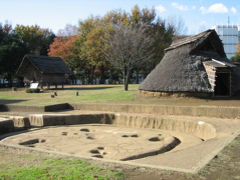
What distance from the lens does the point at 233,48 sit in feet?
204

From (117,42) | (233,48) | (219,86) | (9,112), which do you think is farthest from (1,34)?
(233,48)

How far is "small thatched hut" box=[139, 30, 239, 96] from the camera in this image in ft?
54.2

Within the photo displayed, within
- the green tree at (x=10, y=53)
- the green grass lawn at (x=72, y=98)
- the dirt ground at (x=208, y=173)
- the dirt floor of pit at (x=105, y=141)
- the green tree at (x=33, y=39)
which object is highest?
the green tree at (x=33, y=39)

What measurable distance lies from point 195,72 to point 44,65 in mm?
20279

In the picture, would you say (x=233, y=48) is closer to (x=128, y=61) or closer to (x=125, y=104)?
(x=128, y=61)

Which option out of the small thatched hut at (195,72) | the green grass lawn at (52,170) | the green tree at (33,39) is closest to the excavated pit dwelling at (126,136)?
the green grass lawn at (52,170)

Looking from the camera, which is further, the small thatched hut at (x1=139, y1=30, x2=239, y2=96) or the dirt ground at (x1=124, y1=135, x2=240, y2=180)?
the small thatched hut at (x1=139, y1=30, x2=239, y2=96)

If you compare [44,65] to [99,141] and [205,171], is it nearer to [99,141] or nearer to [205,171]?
[99,141]

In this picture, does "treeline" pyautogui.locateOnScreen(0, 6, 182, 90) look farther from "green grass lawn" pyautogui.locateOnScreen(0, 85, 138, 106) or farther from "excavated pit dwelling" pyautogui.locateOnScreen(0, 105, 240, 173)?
"excavated pit dwelling" pyautogui.locateOnScreen(0, 105, 240, 173)

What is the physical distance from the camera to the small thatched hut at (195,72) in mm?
16516

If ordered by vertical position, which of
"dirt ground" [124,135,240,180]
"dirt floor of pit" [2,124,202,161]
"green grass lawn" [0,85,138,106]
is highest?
"green grass lawn" [0,85,138,106]

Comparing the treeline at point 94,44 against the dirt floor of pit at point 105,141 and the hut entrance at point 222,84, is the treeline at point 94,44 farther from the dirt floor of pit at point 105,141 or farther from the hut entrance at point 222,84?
the dirt floor of pit at point 105,141

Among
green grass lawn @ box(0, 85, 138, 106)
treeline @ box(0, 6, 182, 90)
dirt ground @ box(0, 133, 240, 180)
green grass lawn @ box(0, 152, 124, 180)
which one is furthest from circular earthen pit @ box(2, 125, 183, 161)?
treeline @ box(0, 6, 182, 90)

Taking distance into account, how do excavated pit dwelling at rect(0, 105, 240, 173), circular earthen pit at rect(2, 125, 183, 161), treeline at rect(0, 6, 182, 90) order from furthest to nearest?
1. treeline at rect(0, 6, 182, 90)
2. circular earthen pit at rect(2, 125, 183, 161)
3. excavated pit dwelling at rect(0, 105, 240, 173)
